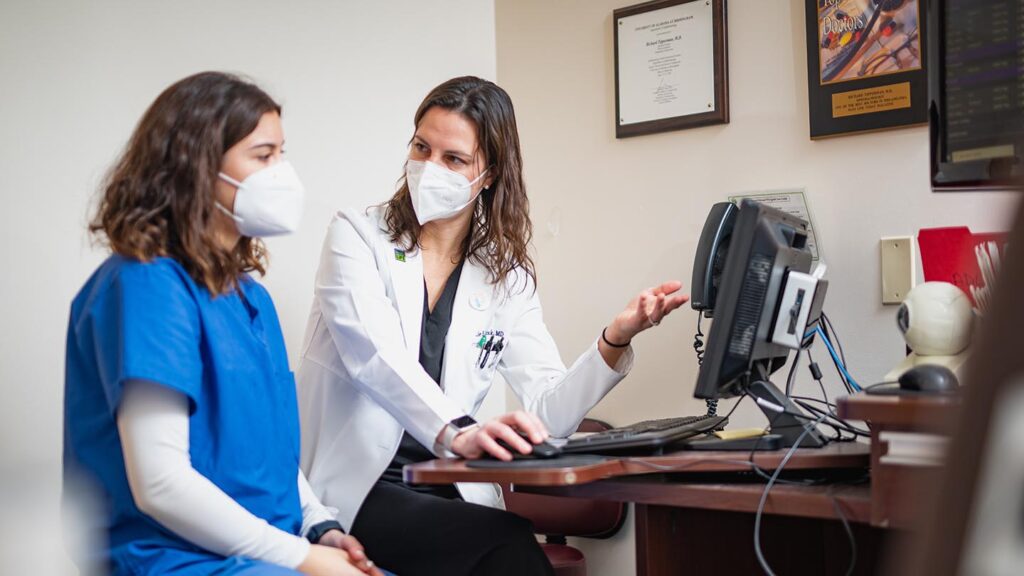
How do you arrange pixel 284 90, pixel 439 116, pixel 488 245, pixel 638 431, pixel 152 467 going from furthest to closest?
pixel 284 90, pixel 488 245, pixel 439 116, pixel 638 431, pixel 152 467

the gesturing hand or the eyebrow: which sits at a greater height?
the eyebrow

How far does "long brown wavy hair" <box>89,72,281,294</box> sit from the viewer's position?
→ 1.19m

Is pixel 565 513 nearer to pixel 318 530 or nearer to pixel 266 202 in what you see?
pixel 318 530

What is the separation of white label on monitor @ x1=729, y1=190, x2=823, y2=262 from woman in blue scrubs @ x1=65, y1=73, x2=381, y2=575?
1213mm

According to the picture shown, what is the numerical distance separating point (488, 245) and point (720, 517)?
2.45 ft

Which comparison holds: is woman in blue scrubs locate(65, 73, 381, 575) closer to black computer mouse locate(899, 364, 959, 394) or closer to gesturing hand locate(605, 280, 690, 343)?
gesturing hand locate(605, 280, 690, 343)

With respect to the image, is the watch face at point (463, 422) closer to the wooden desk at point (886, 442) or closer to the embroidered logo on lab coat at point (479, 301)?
the embroidered logo on lab coat at point (479, 301)

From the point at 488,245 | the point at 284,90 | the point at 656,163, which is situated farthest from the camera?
the point at 656,163

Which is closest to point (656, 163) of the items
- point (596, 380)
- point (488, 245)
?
point (488, 245)

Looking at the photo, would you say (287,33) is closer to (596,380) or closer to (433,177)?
(433,177)

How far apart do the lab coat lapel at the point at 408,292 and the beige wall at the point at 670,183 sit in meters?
0.78

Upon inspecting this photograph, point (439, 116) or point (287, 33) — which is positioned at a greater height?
point (287, 33)

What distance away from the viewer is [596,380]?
5.42 ft

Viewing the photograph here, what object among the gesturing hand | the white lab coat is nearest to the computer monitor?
the gesturing hand
